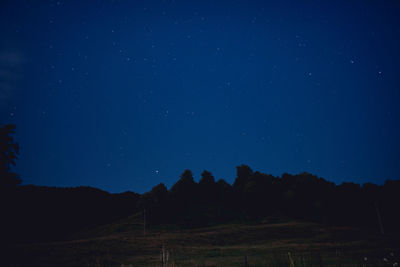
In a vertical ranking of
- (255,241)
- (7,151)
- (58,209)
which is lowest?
(255,241)

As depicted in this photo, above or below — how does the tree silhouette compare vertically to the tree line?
above

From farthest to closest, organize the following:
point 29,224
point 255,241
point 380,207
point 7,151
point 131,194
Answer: point 131,194 < point 29,224 < point 380,207 < point 255,241 < point 7,151

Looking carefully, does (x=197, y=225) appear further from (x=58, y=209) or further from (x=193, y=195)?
(x=58, y=209)

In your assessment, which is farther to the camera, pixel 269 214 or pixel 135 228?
pixel 269 214

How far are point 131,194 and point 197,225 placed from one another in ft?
297

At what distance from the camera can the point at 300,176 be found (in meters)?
93.4

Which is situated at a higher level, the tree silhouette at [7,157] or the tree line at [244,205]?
the tree silhouette at [7,157]

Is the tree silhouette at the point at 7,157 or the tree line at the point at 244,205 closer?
the tree silhouette at the point at 7,157

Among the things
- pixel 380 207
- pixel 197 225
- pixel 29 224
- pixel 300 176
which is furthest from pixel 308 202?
pixel 29 224

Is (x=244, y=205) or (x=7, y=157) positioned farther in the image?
(x=244, y=205)

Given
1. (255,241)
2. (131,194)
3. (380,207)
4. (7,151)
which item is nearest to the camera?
(7,151)

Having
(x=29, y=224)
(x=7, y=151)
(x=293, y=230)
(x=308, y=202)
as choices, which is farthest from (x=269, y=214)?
(x=29, y=224)

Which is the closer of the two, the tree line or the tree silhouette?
the tree silhouette

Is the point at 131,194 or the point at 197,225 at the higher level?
the point at 131,194
